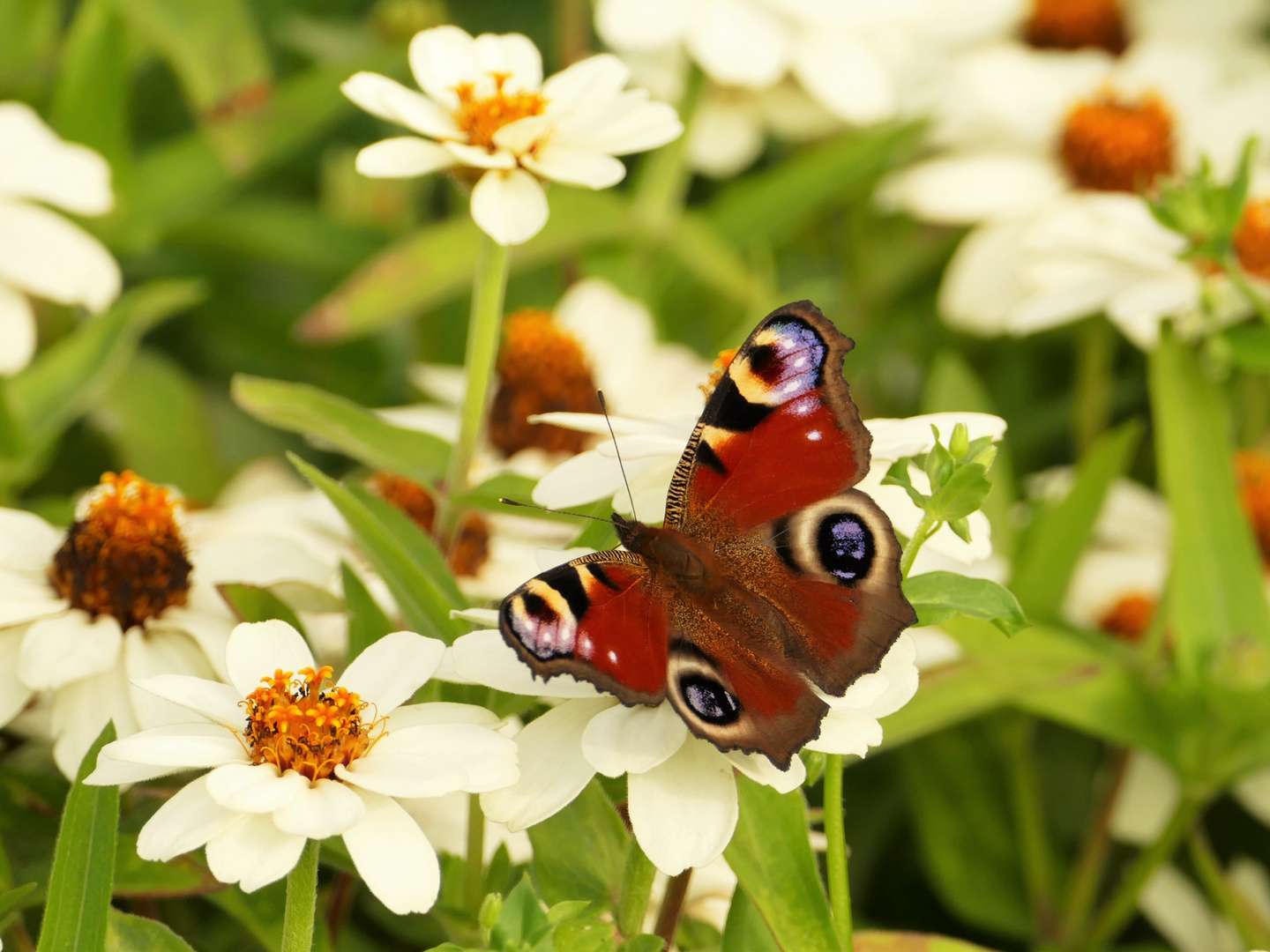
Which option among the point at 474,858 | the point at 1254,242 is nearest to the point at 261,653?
the point at 474,858

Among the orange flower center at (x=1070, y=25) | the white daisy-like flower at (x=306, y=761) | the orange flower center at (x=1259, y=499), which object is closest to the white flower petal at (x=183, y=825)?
the white daisy-like flower at (x=306, y=761)

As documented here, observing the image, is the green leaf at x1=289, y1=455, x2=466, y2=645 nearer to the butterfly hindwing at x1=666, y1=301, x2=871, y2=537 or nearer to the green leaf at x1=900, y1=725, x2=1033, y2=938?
the butterfly hindwing at x1=666, y1=301, x2=871, y2=537

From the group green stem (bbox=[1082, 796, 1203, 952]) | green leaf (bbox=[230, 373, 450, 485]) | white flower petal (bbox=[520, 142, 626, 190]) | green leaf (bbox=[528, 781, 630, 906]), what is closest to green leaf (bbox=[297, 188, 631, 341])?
green leaf (bbox=[230, 373, 450, 485])

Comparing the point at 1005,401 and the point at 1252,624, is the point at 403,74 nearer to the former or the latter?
the point at 1005,401

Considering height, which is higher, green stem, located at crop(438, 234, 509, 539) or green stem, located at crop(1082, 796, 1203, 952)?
green stem, located at crop(438, 234, 509, 539)

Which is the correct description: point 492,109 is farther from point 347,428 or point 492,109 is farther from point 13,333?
point 13,333

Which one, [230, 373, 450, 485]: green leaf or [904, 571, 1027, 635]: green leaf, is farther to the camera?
[230, 373, 450, 485]: green leaf

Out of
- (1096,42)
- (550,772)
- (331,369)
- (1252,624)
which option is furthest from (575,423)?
(1096,42)
